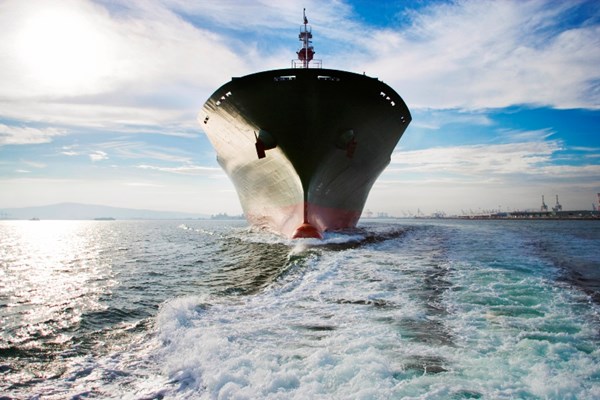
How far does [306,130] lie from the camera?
46.7 ft

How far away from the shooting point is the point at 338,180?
16.5 metres

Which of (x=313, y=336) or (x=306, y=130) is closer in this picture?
(x=313, y=336)

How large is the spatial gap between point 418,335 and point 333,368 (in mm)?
1493

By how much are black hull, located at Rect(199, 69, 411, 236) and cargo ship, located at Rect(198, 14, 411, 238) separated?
0.04m

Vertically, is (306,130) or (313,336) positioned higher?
(306,130)

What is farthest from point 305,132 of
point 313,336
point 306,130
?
point 313,336

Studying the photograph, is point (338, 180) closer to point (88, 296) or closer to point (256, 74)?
point (256, 74)

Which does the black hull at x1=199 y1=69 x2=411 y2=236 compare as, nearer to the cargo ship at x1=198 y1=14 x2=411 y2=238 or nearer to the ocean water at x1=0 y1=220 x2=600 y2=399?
the cargo ship at x1=198 y1=14 x2=411 y2=238

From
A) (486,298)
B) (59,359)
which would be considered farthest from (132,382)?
(486,298)

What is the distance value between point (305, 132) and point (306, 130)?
89 mm

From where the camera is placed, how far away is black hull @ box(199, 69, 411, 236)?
1384cm

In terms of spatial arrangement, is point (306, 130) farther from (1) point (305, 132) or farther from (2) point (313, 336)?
(2) point (313, 336)

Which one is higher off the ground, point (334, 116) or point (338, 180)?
point (334, 116)

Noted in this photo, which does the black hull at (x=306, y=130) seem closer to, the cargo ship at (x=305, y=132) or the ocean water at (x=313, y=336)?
the cargo ship at (x=305, y=132)
